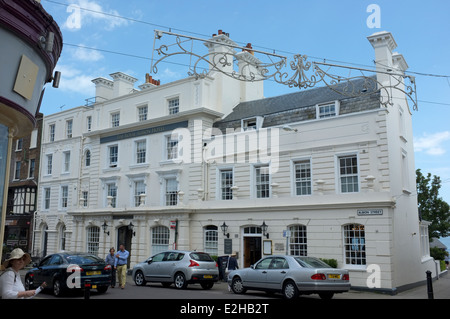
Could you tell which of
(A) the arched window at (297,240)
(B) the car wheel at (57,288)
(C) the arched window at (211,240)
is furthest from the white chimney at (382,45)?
(B) the car wheel at (57,288)

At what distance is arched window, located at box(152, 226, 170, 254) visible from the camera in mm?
26484

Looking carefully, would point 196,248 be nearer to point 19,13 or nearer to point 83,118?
point 83,118

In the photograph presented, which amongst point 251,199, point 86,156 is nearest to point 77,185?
point 86,156

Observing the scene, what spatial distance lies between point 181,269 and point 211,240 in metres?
6.74

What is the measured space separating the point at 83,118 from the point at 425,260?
1060 inches

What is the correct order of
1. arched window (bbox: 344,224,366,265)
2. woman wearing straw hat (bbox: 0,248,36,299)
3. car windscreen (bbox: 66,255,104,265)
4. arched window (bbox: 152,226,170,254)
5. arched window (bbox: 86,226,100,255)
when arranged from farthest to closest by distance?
arched window (bbox: 86,226,100,255)
arched window (bbox: 152,226,170,254)
arched window (bbox: 344,224,366,265)
car windscreen (bbox: 66,255,104,265)
woman wearing straw hat (bbox: 0,248,36,299)

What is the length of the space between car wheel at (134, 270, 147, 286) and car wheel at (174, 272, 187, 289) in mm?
2244

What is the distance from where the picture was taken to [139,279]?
19.9 metres

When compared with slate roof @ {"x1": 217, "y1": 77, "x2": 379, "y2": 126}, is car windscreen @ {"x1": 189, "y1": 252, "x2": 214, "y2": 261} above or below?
below

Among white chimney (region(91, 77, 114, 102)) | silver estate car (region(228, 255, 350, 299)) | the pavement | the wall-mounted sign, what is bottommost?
the pavement

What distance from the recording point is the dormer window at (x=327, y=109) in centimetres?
2224

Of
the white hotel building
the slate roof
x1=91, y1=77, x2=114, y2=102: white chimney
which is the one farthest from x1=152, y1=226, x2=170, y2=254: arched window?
x1=91, y1=77, x2=114, y2=102: white chimney

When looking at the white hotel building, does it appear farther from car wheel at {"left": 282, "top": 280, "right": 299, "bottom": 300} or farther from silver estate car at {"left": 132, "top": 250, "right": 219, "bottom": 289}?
car wheel at {"left": 282, "top": 280, "right": 299, "bottom": 300}

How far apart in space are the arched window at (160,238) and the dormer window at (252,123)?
26.0ft
